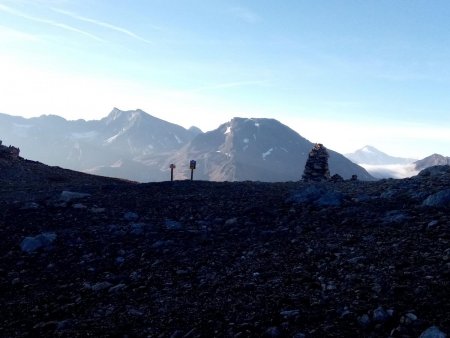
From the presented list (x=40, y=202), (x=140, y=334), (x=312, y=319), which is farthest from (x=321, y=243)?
(x=40, y=202)

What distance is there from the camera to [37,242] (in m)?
15.0

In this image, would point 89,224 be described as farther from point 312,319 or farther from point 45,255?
point 312,319

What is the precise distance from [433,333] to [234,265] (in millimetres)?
5929

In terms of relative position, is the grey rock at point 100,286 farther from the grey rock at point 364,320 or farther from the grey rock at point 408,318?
the grey rock at point 408,318

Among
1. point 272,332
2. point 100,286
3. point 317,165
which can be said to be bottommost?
point 100,286

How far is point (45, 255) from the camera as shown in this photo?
1414 cm

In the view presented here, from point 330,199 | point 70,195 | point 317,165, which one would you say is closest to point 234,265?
point 330,199

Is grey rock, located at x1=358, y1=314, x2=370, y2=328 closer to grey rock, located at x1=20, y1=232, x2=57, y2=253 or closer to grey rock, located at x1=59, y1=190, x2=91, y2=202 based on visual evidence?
grey rock, located at x1=20, y1=232, x2=57, y2=253

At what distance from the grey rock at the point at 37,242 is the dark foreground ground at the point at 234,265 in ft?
0.22

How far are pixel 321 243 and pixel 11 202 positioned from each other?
15844 millimetres

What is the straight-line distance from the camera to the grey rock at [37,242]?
14.7m

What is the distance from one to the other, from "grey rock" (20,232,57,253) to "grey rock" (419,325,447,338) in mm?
12411

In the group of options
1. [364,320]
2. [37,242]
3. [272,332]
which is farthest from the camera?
[37,242]

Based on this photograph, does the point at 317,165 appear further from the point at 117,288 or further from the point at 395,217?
the point at 117,288
